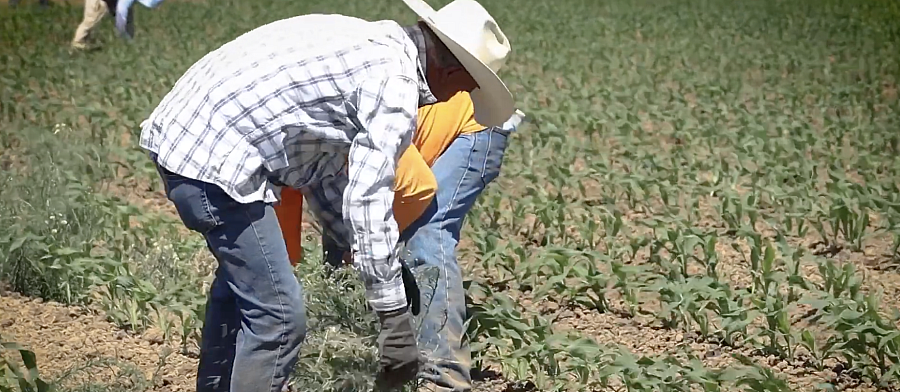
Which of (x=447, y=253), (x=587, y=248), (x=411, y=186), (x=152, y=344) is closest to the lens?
(x=411, y=186)

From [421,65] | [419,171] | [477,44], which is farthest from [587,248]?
[421,65]

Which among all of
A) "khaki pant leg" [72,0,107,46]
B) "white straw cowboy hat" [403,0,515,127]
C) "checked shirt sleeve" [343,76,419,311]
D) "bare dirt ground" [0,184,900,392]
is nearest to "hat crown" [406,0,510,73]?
"white straw cowboy hat" [403,0,515,127]

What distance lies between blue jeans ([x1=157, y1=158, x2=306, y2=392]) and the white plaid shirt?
6 centimetres

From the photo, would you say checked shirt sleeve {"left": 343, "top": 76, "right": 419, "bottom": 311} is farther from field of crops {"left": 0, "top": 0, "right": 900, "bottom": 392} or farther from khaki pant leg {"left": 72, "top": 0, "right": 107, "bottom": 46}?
khaki pant leg {"left": 72, "top": 0, "right": 107, "bottom": 46}

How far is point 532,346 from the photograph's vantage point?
3354mm

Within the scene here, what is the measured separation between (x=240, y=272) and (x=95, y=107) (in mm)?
5481

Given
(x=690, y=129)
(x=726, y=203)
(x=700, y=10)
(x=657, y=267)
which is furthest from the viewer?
(x=700, y=10)

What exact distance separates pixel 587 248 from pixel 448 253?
65.4 inches

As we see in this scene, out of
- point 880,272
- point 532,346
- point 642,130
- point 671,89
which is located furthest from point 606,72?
point 532,346

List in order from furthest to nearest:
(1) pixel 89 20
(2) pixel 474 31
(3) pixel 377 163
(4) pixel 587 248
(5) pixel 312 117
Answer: (1) pixel 89 20, (4) pixel 587 248, (2) pixel 474 31, (5) pixel 312 117, (3) pixel 377 163

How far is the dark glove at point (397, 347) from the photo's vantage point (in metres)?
2.40

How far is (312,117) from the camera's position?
236cm

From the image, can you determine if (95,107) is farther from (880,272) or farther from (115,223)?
(880,272)

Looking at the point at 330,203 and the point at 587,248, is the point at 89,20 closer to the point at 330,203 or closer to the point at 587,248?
the point at 587,248
